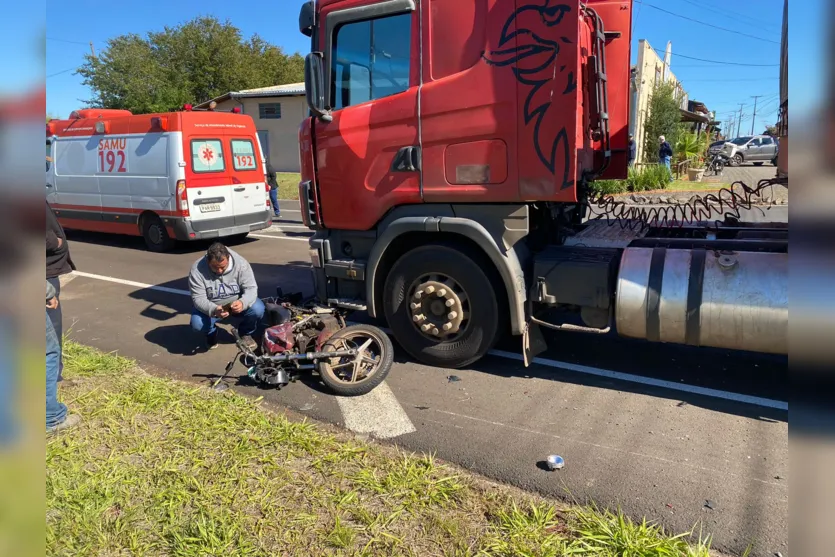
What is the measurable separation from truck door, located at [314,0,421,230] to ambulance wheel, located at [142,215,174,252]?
6.63 m

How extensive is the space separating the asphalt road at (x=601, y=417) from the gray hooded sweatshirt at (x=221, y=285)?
0.58 meters

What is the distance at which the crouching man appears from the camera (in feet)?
17.1

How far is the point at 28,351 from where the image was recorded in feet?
3.76

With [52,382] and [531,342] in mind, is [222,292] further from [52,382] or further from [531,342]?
[531,342]

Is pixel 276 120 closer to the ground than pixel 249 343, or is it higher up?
higher up

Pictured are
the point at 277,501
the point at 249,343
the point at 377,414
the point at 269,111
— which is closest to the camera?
the point at 277,501

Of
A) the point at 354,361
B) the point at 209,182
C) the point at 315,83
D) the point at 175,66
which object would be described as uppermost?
the point at 175,66

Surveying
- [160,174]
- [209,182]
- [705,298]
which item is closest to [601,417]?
[705,298]

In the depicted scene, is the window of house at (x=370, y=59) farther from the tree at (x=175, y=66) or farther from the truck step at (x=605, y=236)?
the tree at (x=175, y=66)

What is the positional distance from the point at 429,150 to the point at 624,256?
1.72 meters

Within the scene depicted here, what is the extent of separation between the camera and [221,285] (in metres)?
5.37

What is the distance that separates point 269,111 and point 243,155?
68.9 feet

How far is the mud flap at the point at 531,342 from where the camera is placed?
4.51m

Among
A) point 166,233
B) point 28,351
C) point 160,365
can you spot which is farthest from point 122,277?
point 28,351
